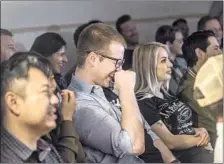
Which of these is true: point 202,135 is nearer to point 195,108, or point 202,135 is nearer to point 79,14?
point 195,108

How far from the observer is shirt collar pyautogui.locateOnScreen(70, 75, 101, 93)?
1452 mm

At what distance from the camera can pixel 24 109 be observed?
48.7 inches

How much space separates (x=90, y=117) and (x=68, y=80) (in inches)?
4.9

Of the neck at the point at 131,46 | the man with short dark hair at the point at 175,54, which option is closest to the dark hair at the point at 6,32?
the neck at the point at 131,46

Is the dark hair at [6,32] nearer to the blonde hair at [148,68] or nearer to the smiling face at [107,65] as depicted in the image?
the smiling face at [107,65]

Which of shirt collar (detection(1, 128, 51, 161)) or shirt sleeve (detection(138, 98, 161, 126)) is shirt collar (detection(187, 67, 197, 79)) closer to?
shirt sleeve (detection(138, 98, 161, 126))

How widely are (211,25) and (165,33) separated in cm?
15

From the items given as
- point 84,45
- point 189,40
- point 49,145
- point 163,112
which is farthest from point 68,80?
point 189,40

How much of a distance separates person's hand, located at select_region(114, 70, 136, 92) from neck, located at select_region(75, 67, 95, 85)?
0.25 feet

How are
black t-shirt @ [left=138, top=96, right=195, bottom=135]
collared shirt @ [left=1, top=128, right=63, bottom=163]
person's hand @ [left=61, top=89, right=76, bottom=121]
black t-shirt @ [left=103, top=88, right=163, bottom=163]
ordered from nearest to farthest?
collared shirt @ [left=1, top=128, right=63, bottom=163]
person's hand @ [left=61, top=89, right=76, bottom=121]
black t-shirt @ [left=103, top=88, right=163, bottom=163]
black t-shirt @ [left=138, top=96, right=195, bottom=135]

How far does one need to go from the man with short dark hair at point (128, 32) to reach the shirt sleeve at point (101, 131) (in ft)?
0.62

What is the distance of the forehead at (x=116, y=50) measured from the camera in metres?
1.44

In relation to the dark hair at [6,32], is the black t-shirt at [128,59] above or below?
below

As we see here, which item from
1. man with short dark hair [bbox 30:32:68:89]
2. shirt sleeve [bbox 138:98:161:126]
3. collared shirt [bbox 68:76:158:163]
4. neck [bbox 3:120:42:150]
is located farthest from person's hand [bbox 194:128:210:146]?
neck [bbox 3:120:42:150]
